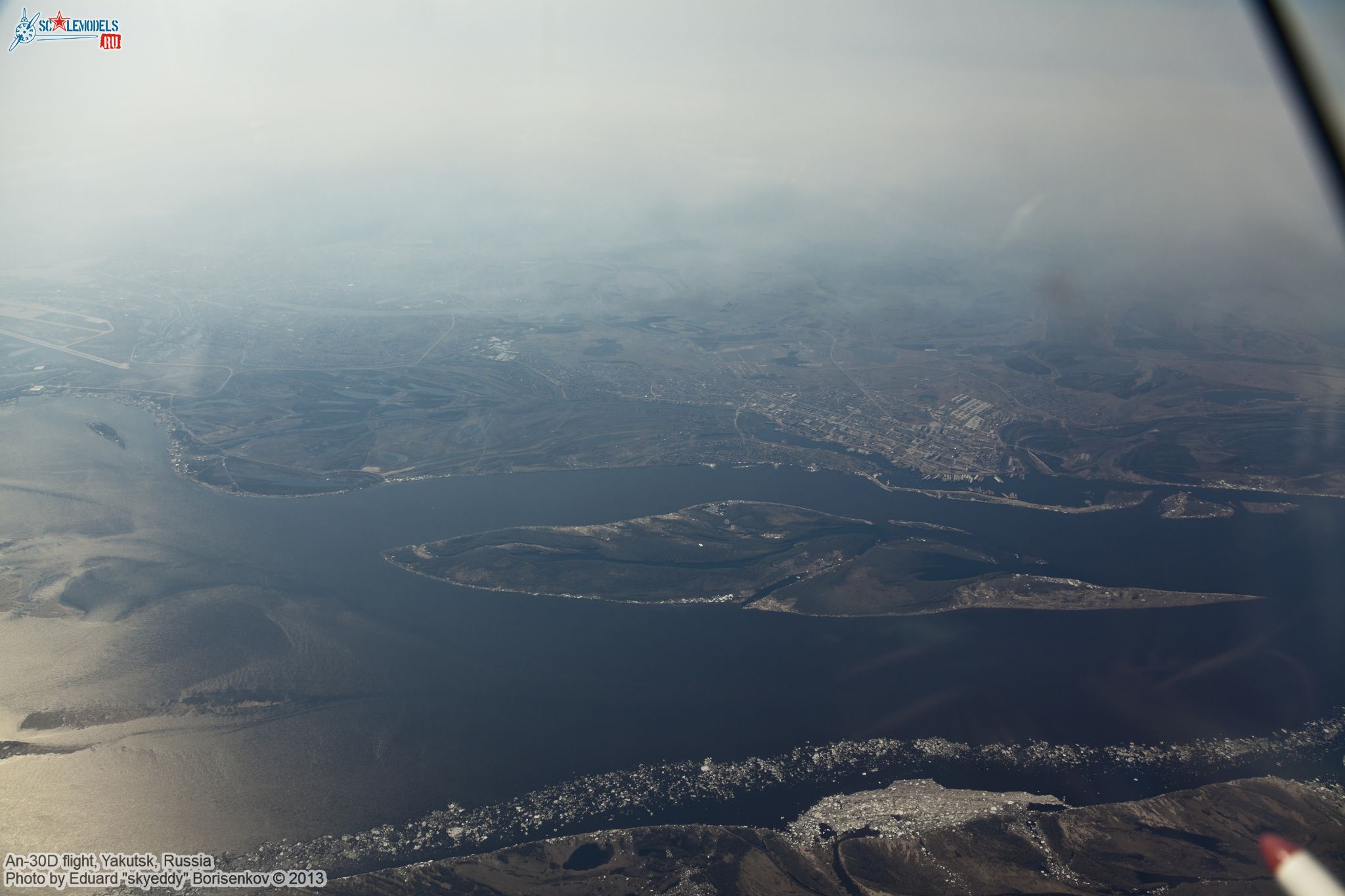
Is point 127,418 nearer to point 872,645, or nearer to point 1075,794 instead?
point 872,645

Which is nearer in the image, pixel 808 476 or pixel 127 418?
pixel 808 476

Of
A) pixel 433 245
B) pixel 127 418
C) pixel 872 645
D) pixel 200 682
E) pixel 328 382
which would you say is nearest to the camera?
pixel 200 682

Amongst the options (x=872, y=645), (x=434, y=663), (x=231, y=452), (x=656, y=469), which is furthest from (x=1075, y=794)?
(x=231, y=452)

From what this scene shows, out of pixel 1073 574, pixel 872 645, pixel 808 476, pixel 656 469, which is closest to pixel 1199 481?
pixel 1073 574

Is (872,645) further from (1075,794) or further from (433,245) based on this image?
(433,245)

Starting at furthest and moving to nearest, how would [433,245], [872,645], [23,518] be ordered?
[433,245]
[23,518]
[872,645]

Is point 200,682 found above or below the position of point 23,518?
below

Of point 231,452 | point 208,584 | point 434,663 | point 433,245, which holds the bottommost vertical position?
point 434,663
